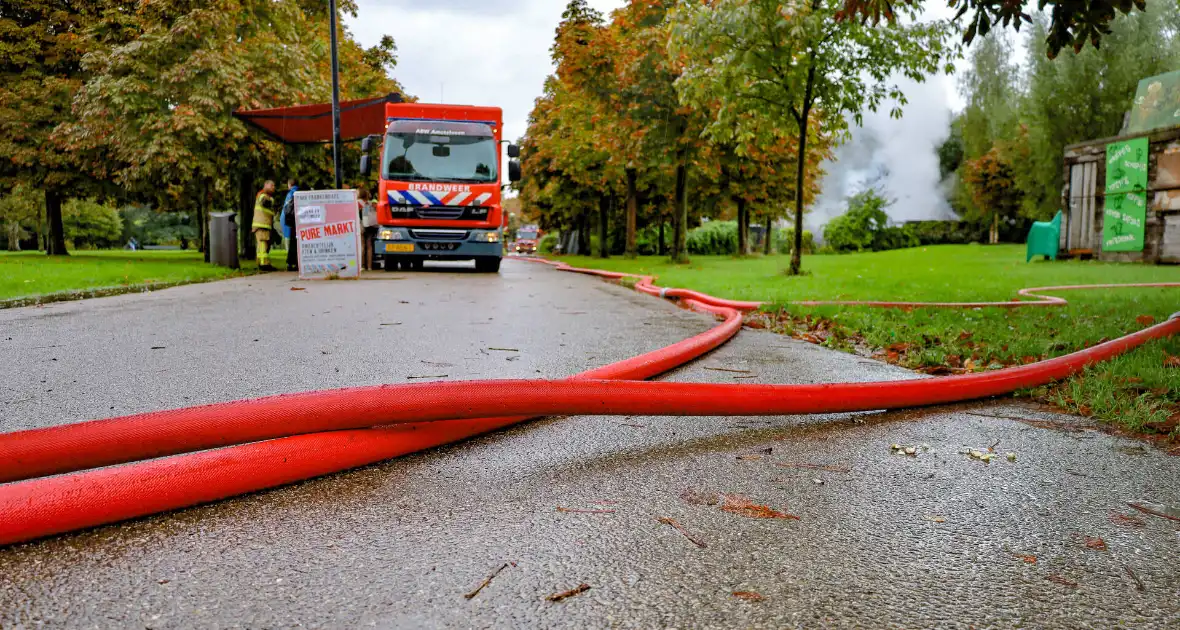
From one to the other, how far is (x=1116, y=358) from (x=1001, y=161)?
137 feet

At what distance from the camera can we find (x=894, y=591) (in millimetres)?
1729

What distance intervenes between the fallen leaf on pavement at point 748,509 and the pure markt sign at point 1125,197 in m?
21.0

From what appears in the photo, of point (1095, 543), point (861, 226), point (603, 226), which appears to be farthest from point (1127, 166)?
point (1095, 543)

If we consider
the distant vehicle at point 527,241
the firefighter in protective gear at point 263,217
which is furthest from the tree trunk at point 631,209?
the distant vehicle at point 527,241

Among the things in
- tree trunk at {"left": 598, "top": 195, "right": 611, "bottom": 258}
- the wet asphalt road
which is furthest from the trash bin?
tree trunk at {"left": 598, "top": 195, "right": 611, "bottom": 258}

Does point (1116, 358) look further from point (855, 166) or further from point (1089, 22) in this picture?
point (855, 166)

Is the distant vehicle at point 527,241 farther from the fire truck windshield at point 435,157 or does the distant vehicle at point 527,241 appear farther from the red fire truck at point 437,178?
the fire truck windshield at point 435,157

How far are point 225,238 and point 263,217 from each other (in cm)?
184

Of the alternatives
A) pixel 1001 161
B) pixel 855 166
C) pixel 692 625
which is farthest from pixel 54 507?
pixel 855 166

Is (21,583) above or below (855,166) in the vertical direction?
below

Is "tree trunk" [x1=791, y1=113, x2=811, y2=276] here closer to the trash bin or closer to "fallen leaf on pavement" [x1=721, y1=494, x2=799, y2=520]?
the trash bin

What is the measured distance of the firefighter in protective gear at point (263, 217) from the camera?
16094 millimetres

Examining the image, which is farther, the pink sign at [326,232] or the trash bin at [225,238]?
the trash bin at [225,238]

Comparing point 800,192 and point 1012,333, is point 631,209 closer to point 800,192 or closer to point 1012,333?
point 800,192
